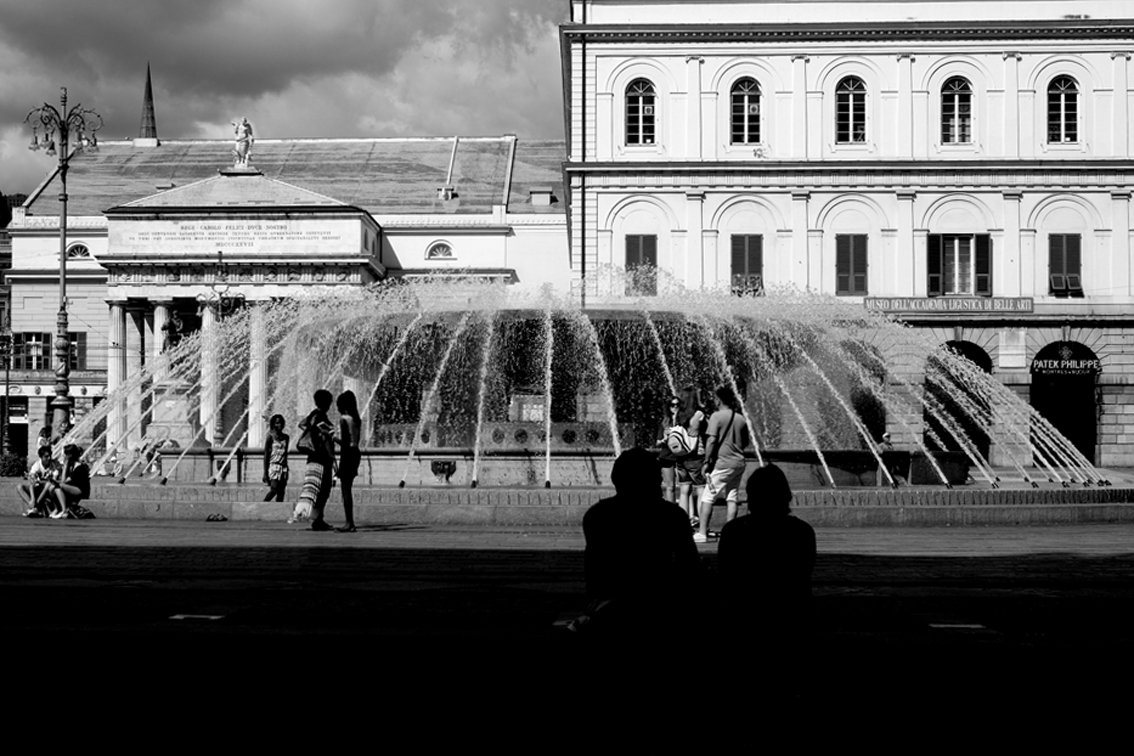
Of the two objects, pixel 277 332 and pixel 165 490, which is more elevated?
pixel 277 332

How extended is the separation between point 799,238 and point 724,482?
36.0 metres

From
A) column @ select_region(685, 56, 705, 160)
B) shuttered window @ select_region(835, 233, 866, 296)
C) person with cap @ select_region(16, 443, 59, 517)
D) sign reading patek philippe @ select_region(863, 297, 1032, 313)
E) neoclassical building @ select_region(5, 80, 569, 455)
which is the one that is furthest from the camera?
neoclassical building @ select_region(5, 80, 569, 455)

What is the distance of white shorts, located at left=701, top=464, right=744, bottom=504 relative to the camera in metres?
16.0

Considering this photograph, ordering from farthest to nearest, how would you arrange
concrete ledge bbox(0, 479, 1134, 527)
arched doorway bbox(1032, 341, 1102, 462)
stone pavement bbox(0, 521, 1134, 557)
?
arched doorway bbox(1032, 341, 1102, 462) < concrete ledge bbox(0, 479, 1134, 527) < stone pavement bbox(0, 521, 1134, 557)

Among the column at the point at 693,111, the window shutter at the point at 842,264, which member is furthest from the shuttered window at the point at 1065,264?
the column at the point at 693,111

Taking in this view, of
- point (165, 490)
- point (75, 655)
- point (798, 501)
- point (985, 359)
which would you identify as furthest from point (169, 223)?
point (75, 655)

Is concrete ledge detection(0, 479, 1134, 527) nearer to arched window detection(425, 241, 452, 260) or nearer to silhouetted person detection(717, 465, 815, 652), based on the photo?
silhouetted person detection(717, 465, 815, 652)

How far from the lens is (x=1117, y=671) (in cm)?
798

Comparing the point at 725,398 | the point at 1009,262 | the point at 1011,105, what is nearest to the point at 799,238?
the point at 1009,262

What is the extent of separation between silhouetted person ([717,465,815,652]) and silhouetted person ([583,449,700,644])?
201mm

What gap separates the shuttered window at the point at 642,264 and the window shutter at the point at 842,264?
6.40 meters

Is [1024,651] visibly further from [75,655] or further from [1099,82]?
[1099,82]

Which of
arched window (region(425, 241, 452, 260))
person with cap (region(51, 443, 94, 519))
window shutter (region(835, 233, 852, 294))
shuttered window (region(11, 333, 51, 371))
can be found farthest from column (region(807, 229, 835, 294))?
shuttered window (region(11, 333, 51, 371))

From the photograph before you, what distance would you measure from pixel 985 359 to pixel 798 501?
33.3 meters
